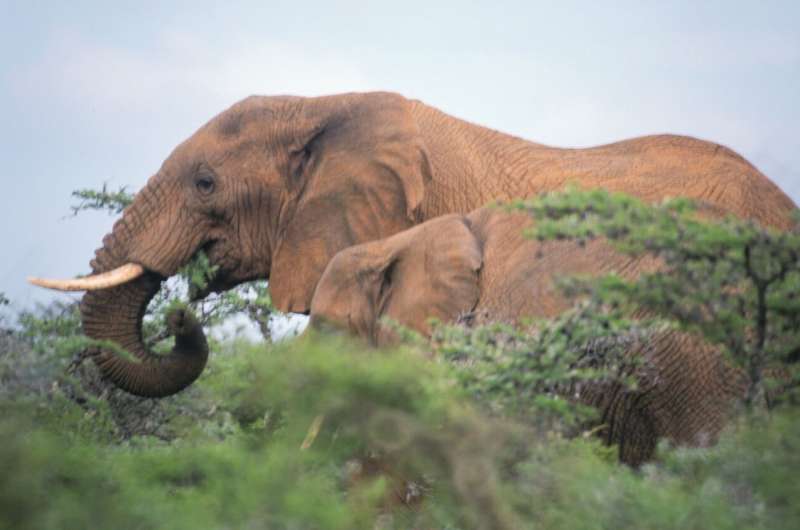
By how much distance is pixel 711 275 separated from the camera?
390 cm

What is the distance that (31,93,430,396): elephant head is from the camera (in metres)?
7.82

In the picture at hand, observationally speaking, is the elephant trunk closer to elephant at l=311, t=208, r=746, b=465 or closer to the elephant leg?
elephant at l=311, t=208, r=746, b=465

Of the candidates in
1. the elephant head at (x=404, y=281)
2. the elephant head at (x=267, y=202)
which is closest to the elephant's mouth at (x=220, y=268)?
the elephant head at (x=267, y=202)

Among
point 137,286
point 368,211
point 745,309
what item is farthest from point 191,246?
point 745,309

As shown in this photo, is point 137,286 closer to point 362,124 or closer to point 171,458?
point 362,124

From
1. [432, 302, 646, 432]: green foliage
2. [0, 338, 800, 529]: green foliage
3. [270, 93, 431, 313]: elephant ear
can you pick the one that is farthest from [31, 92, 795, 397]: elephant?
[0, 338, 800, 529]: green foliage

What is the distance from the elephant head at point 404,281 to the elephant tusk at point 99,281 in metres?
1.65

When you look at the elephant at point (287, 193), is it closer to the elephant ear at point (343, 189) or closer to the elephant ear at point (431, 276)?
the elephant ear at point (343, 189)

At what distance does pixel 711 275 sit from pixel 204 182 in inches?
172

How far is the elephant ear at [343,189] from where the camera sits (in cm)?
782

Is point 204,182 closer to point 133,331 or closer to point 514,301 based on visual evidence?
point 133,331

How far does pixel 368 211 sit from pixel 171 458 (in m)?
4.36

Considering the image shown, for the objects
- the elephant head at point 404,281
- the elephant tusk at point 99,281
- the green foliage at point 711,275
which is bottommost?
the elephant tusk at point 99,281

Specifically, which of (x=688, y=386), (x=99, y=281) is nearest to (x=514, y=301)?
(x=688, y=386)
